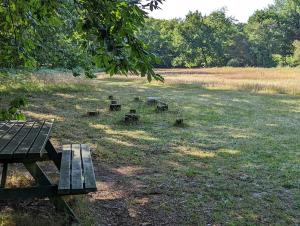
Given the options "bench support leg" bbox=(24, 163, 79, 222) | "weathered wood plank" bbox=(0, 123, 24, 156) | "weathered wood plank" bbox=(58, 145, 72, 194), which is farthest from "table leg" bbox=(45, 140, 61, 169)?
"bench support leg" bbox=(24, 163, 79, 222)

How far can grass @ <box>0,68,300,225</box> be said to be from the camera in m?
4.79

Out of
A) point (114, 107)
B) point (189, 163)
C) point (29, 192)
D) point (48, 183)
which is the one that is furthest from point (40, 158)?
point (114, 107)

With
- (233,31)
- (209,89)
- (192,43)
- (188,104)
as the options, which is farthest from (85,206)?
(233,31)

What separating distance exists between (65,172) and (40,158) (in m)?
0.59

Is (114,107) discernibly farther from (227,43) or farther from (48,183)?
(227,43)

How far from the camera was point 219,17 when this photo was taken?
258ft

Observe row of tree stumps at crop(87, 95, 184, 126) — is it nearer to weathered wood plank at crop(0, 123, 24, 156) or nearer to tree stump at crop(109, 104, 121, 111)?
tree stump at crop(109, 104, 121, 111)

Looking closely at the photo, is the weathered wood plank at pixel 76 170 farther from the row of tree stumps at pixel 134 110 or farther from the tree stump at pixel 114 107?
the tree stump at pixel 114 107

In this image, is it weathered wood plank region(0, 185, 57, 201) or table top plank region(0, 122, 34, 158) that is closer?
weathered wood plank region(0, 185, 57, 201)

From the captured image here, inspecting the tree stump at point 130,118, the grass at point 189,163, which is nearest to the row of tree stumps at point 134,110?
the tree stump at point 130,118

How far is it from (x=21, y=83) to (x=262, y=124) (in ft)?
45.2

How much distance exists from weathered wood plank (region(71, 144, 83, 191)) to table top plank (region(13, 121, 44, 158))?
1.60ft

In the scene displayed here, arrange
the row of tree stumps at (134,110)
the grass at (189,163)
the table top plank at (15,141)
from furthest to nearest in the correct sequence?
the row of tree stumps at (134,110), the grass at (189,163), the table top plank at (15,141)

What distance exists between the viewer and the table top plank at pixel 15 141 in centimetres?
364
